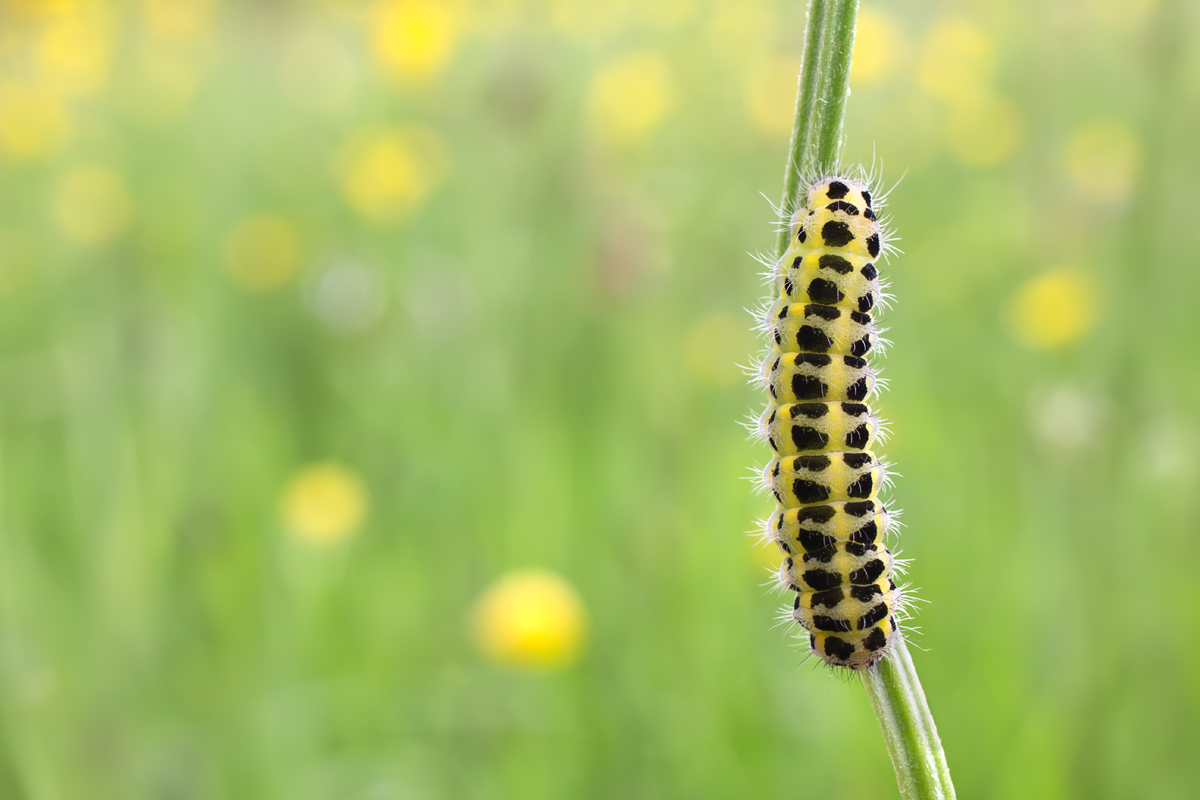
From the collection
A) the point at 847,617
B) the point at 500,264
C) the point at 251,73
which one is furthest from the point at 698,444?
the point at 251,73

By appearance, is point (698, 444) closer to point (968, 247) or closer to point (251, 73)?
point (968, 247)

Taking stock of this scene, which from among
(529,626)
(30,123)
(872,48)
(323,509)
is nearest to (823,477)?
(529,626)

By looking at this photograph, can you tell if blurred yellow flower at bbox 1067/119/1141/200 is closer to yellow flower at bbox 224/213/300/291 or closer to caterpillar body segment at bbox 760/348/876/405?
caterpillar body segment at bbox 760/348/876/405

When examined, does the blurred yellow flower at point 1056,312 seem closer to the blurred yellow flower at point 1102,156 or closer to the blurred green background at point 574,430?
the blurred green background at point 574,430

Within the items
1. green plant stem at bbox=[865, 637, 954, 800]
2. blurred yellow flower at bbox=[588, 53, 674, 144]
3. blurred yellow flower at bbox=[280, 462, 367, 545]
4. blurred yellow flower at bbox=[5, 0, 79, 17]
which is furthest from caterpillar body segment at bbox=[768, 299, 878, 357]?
blurred yellow flower at bbox=[5, 0, 79, 17]

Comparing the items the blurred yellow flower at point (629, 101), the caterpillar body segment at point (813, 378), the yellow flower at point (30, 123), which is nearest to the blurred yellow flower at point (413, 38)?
the blurred yellow flower at point (629, 101)
